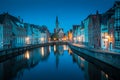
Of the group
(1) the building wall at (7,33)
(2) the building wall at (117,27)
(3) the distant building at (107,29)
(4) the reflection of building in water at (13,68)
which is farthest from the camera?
(1) the building wall at (7,33)

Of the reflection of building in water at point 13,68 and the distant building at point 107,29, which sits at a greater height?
the distant building at point 107,29

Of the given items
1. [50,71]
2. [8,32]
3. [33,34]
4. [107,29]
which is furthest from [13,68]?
[33,34]

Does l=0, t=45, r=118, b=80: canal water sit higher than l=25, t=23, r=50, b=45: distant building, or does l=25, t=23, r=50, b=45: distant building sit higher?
l=25, t=23, r=50, b=45: distant building

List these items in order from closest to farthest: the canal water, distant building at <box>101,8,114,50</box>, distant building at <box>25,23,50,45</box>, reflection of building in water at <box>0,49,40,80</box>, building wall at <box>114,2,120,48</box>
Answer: the canal water → reflection of building in water at <box>0,49,40,80</box> → building wall at <box>114,2,120,48</box> → distant building at <box>101,8,114,50</box> → distant building at <box>25,23,50,45</box>

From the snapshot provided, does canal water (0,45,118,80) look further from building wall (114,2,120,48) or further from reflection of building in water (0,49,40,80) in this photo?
building wall (114,2,120,48)

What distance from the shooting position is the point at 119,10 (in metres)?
32.8

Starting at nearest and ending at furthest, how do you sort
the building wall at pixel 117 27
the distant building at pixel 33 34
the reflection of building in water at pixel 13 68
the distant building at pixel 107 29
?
the reflection of building in water at pixel 13 68, the building wall at pixel 117 27, the distant building at pixel 107 29, the distant building at pixel 33 34

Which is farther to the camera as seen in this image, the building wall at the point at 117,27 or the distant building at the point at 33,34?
the distant building at the point at 33,34

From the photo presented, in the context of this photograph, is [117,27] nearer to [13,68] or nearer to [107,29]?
[107,29]

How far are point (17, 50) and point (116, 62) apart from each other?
32.6 meters

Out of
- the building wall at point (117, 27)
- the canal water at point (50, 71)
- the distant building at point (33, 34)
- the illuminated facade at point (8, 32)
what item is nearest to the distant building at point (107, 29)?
the building wall at point (117, 27)

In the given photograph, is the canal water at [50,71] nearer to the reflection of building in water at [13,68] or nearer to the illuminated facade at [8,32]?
the reflection of building in water at [13,68]

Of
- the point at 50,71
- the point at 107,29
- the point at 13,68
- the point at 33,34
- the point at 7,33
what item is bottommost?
the point at 50,71

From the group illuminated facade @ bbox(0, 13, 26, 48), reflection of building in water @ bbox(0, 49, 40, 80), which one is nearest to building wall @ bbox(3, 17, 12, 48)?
illuminated facade @ bbox(0, 13, 26, 48)
